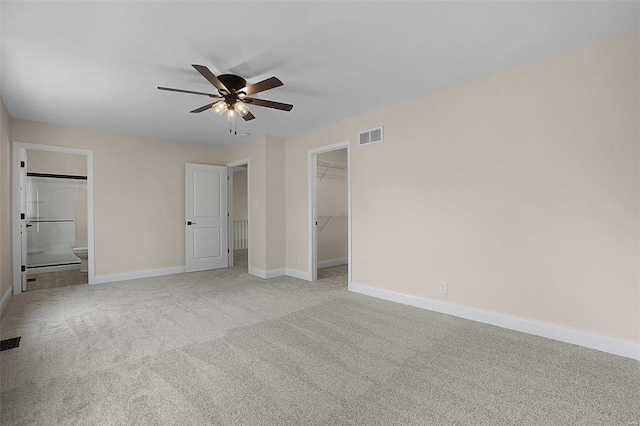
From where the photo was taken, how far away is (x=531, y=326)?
9.16 ft

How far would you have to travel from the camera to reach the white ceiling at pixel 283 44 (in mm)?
2076

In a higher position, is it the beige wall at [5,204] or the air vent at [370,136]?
the air vent at [370,136]

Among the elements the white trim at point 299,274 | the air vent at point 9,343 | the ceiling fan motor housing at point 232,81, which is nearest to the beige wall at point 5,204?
the air vent at point 9,343

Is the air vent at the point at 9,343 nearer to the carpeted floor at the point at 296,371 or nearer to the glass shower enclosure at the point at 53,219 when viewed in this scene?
the carpeted floor at the point at 296,371

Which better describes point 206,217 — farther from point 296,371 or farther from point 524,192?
point 524,192

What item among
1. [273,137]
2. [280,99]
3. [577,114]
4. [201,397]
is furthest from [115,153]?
[577,114]

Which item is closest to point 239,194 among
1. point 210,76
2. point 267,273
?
point 267,273

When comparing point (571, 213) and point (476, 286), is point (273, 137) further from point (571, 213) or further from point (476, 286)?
point (571, 213)

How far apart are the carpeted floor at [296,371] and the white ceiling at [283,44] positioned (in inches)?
97.7

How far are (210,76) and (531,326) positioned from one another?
3.59m

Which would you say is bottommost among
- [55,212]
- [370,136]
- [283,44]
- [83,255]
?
[83,255]

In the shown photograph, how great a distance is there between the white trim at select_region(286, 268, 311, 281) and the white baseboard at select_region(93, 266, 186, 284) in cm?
210

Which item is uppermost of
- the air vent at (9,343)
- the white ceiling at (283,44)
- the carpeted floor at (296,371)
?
the white ceiling at (283,44)

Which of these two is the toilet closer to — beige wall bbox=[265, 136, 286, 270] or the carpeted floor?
the carpeted floor
